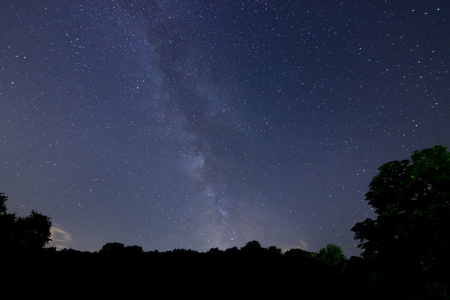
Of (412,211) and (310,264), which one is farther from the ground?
(412,211)

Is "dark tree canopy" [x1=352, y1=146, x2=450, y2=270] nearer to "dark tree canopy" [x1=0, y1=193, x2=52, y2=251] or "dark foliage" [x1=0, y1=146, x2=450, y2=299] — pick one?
"dark foliage" [x1=0, y1=146, x2=450, y2=299]

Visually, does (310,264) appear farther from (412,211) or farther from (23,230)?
(23,230)

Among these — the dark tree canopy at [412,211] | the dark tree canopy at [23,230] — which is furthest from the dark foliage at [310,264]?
the dark tree canopy at [23,230]

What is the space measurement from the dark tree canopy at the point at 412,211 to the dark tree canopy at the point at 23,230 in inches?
1480

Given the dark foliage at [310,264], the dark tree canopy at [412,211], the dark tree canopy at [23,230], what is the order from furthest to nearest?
the dark tree canopy at [23,230]
the dark tree canopy at [412,211]
the dark foliage at [310,264]

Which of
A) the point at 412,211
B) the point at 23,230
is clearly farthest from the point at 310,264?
the point at 23,230

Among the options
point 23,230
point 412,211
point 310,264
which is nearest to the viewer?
point 310,264

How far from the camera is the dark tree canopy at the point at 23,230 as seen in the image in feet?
102

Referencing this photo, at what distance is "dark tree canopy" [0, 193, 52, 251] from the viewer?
3114 centimetres

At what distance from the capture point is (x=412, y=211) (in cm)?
1642

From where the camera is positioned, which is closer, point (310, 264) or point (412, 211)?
point (310, 264)

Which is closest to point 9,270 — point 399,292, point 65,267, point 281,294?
point 65,267

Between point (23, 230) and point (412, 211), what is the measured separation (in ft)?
161

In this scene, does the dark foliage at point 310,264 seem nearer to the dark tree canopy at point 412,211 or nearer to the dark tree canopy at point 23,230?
the dark tree canopy at point 412,211
